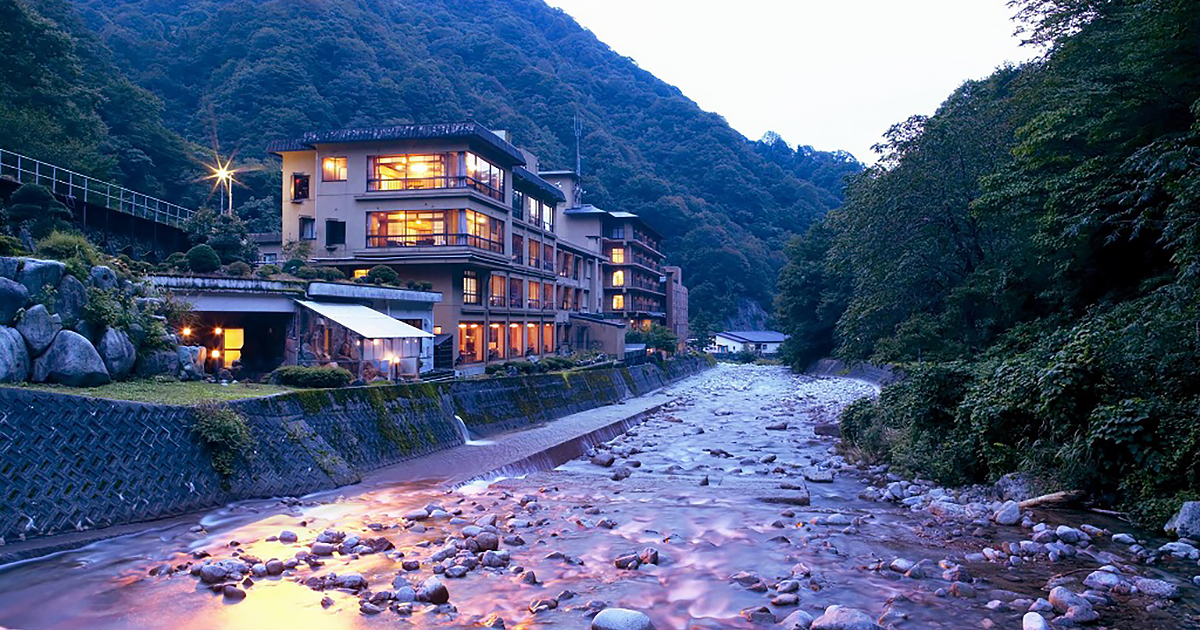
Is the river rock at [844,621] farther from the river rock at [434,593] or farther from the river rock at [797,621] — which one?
the river rock at [434,593]

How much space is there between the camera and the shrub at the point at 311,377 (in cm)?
2025

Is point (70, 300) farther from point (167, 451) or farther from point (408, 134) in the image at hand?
point (408, 134)

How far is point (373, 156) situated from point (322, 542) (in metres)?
30.3

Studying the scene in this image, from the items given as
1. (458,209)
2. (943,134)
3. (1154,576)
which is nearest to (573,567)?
(1154,576)

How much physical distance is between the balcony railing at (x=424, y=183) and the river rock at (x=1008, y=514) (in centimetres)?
3023

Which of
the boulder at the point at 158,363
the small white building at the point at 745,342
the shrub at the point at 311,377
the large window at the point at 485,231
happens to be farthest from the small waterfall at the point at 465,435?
the small white building at the point at 745,342

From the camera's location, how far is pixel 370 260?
3788 cm

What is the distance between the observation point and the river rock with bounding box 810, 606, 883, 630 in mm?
8117

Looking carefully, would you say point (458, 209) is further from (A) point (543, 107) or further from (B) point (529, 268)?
(A) point (543, 107)

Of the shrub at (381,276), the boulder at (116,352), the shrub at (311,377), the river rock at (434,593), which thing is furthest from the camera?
the shrub at (381,276)

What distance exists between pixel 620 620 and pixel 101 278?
16212 millimetres

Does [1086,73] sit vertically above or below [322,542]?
above

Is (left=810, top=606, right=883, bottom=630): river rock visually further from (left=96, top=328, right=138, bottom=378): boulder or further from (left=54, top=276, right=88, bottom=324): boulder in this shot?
(left=54, top=276, right=88, bottom=324): boulder

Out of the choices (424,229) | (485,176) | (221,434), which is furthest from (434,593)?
(485,176)
